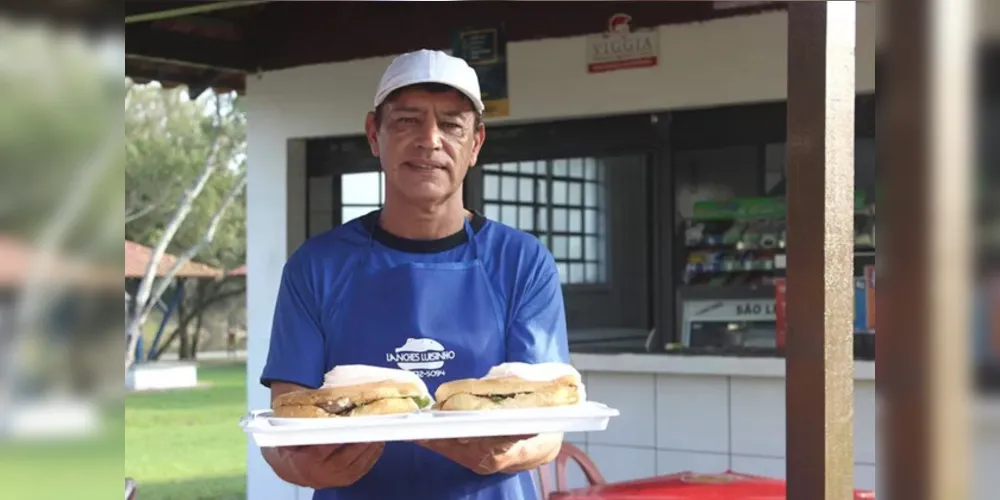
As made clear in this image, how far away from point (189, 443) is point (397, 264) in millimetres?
13758

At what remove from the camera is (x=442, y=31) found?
583cm

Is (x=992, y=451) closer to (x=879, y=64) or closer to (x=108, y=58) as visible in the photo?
(x=879, y=64)

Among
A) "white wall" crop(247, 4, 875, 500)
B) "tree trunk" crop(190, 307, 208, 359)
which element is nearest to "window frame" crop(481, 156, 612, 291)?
"white wall" crop(247, 4, 875, 500)

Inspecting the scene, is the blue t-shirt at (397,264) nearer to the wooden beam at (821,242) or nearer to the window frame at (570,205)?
the wooden beam at (821,242)

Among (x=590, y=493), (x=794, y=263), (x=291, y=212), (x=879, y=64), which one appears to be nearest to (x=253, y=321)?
(x=291, y=212)

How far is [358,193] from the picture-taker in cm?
645

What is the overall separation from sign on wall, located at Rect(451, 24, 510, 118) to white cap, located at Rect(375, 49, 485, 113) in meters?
3.38

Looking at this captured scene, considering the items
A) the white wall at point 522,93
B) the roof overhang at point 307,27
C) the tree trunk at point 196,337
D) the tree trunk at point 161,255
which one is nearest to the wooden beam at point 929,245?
the white wall at point 522,93

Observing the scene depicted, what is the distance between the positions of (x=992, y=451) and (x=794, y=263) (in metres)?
0.66

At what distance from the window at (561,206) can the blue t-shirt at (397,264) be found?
336cm

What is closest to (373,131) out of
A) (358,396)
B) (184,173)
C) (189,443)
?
(358,396)

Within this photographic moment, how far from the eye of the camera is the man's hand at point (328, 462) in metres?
1.98

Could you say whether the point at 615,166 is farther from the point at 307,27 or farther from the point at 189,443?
the point at 189,443

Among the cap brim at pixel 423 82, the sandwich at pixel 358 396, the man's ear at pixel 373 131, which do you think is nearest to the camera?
the sandwich at pixel 358 396
